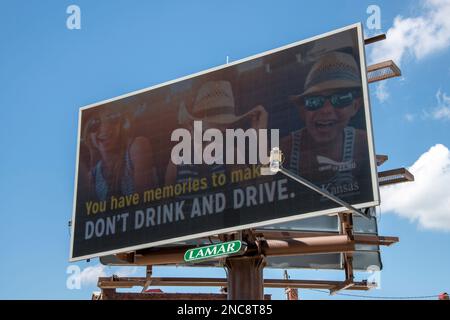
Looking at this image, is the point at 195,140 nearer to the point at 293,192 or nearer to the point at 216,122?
the point at 216,122

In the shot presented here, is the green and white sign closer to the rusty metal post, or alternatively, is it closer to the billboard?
the billboard

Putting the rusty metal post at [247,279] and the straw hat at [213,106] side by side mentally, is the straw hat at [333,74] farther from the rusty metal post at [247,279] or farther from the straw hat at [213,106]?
the rusty metal post at [247,279]

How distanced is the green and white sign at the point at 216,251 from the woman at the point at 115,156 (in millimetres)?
2702

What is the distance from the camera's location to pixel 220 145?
1525cm

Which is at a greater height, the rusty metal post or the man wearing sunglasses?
the man wearing sunglasses

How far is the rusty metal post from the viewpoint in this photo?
14.7 m

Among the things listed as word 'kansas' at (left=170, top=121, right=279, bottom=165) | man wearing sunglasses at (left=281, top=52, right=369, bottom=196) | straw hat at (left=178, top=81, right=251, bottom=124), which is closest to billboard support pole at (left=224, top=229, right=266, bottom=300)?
word 'kansas' at (left=170, top=121, right=279, bottom=165)

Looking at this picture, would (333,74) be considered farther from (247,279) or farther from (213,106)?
(247,279)

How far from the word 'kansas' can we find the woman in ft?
2.84

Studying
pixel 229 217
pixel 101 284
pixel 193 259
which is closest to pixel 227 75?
pixel 229 217

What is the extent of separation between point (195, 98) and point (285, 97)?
2367 millimetres

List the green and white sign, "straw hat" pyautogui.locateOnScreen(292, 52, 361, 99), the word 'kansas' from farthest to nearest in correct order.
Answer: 1. the word 'kansas'
2. "straw hat" pyautogui.locateOnScreen(292, 52, 361, 99)
3. the green and white sign

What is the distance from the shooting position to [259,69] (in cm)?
1540

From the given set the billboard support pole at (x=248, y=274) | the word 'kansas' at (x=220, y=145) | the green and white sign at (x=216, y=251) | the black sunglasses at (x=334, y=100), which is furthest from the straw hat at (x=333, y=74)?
the green and white sign at (x=216, y=251)
